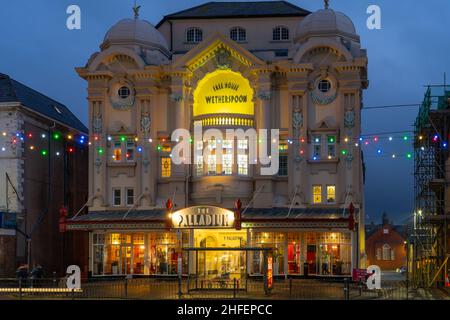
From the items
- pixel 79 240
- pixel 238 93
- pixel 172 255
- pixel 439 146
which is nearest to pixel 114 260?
pixel 172 255

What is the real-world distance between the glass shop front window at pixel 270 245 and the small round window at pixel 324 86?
9.91 meters

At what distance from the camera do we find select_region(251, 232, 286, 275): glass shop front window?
5641cm

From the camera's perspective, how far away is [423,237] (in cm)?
5809

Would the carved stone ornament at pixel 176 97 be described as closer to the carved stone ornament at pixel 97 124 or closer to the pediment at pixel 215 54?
the pediment at pixel 215 54

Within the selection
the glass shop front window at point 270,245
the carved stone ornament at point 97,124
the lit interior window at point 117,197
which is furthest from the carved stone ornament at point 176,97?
the glass shop front window at point 270,245

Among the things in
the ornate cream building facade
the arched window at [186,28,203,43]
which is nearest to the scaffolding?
the ornate cream building facade

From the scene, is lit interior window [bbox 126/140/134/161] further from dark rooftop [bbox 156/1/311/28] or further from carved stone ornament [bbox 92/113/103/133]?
dark rooftop [bbox 156/1/311/28]

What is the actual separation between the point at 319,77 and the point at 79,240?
22.4 m

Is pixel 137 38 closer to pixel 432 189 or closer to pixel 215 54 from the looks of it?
pixel 215 54

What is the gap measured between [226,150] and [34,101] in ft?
48.9

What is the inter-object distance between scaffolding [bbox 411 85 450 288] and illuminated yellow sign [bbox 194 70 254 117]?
11.6 m

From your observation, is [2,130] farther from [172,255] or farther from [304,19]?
[304,19]

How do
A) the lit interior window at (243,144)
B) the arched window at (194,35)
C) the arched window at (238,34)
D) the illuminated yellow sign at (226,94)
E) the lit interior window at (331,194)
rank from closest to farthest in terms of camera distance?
1. the lit interior window at (331,194)
2. the lit interior window at (243,144)
3. the illuminated yellow sign at (226,94)
4. the arched window at (238,34)
5. the arched window at (194,35)

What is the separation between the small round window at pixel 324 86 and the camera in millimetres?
57906
